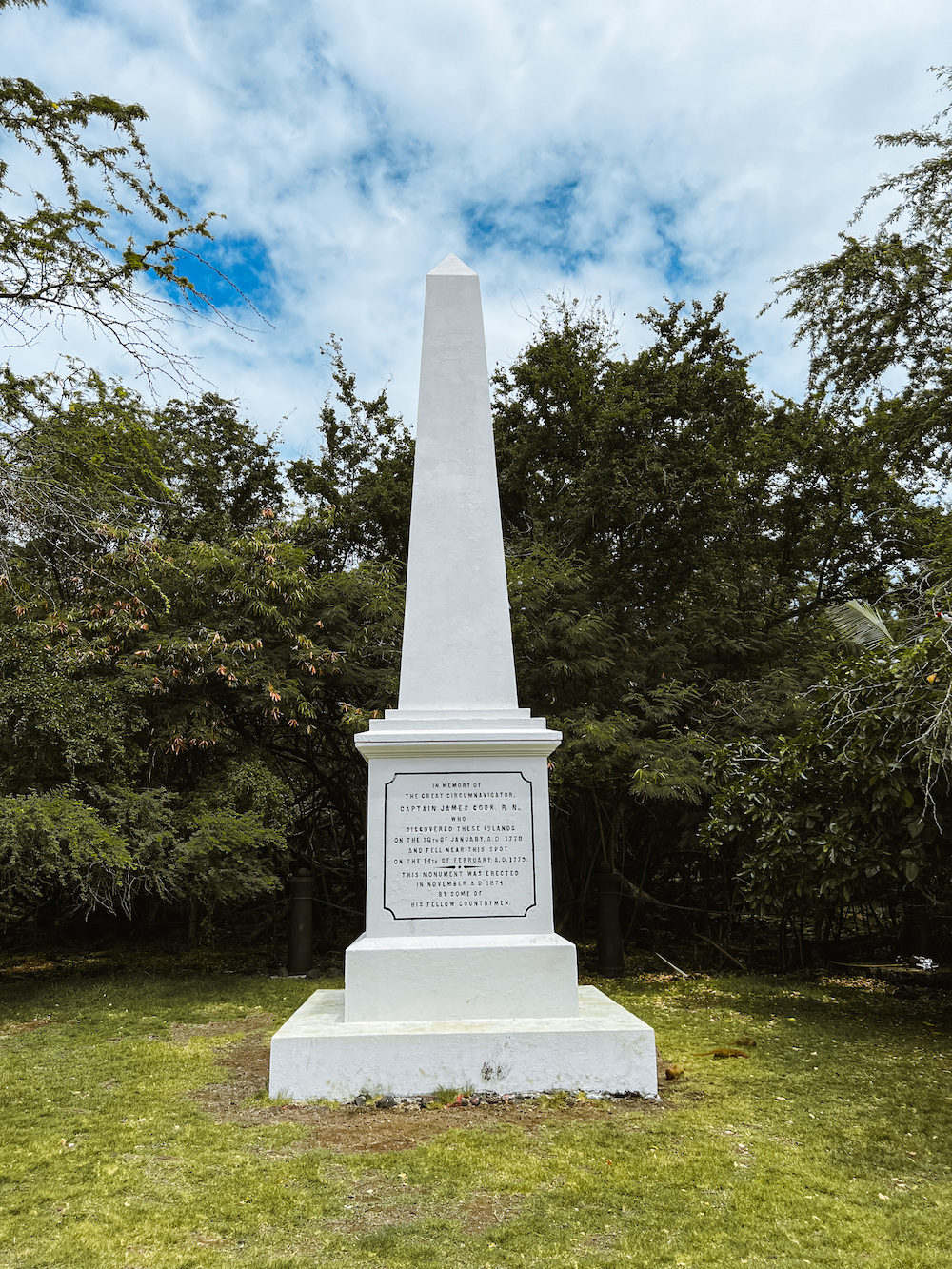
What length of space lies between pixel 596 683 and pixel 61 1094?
699 cm

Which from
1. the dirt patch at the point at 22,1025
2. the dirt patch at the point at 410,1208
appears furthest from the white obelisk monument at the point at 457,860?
the dirt patch at the point at 22,1025

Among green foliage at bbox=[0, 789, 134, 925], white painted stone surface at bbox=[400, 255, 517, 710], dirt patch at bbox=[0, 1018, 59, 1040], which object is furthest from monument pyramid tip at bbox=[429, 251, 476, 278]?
dirt patch at bbox=[0, 1018, 59, 1040]

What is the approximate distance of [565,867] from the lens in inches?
478

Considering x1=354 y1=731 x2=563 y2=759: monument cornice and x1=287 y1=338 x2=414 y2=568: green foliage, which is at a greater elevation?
x1=287 y1=338 x2=414 y2=568: green foliage

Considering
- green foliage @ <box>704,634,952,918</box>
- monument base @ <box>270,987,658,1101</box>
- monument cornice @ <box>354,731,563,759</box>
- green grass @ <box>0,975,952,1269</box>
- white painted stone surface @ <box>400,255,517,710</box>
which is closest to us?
green grass @ <box>0,975,952,1269</box>

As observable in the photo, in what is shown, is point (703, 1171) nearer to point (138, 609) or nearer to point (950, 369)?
point (138, 609)

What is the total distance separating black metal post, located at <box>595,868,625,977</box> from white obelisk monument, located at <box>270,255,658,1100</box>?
4116mm

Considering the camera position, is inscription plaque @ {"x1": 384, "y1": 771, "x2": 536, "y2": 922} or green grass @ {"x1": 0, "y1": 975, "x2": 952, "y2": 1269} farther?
inscription plaque @ {"x1": 384, "y1": 771, "x2": 536, "y2": 922}

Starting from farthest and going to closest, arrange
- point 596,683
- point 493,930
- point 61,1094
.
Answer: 1. point 596,683
2. point 493,930
3. point 61,1094

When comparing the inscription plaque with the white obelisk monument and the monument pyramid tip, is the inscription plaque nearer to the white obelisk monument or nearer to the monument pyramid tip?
the white obelisk monument

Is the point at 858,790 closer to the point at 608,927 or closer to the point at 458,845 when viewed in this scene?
the point at 458,845

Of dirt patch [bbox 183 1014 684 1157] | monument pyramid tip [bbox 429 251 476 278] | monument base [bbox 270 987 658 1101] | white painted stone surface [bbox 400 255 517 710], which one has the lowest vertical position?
dirt patch [bbox 183 1014 684 1157]

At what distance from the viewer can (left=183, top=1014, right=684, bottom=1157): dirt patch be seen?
4148mm

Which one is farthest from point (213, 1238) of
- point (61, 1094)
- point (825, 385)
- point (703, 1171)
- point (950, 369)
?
point (825, 385)
